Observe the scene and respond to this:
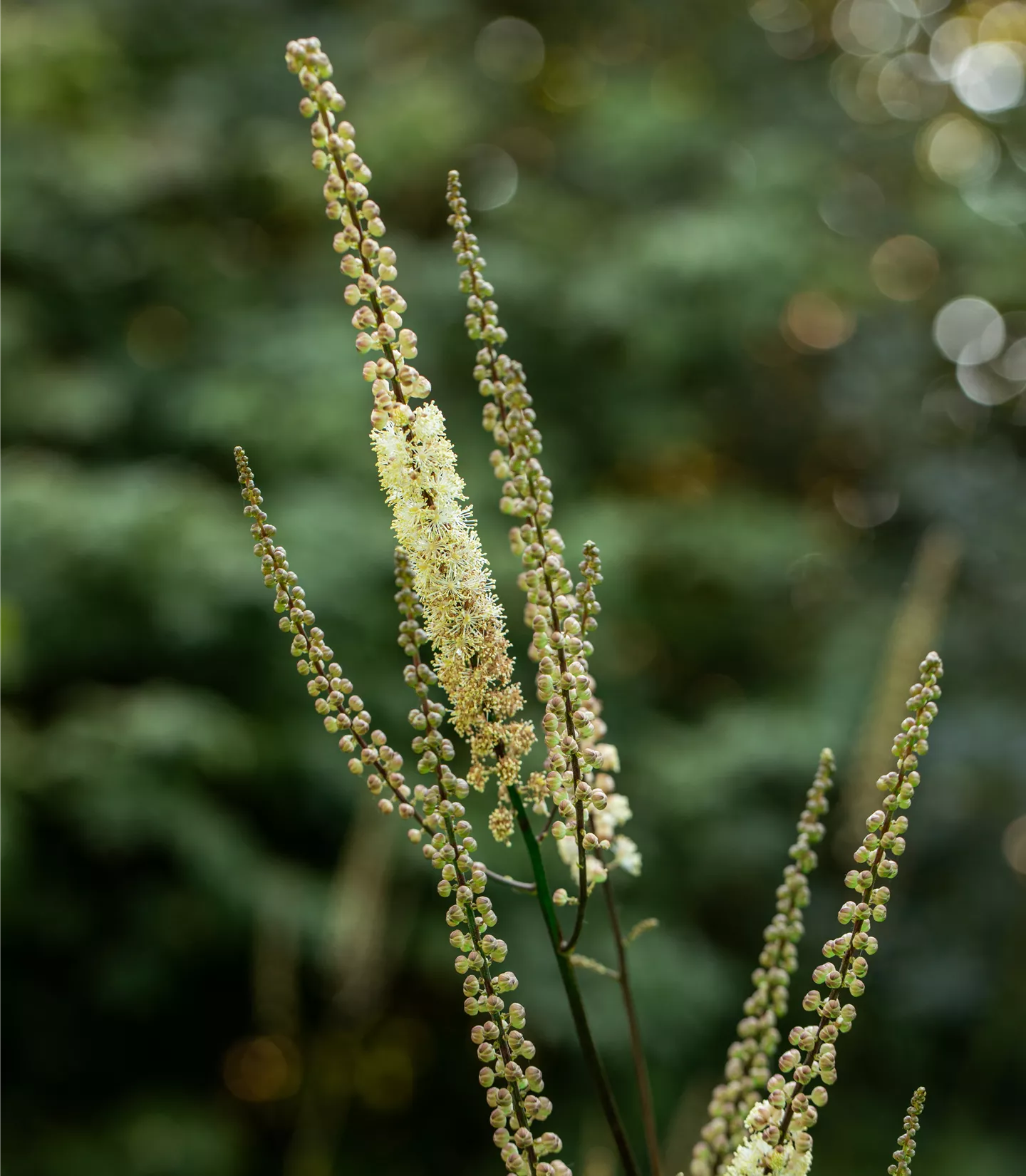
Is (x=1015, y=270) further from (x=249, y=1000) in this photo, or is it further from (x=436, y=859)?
(x=436, y=859)

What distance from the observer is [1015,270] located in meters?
5.31

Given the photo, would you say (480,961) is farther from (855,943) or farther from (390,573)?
(390,573)

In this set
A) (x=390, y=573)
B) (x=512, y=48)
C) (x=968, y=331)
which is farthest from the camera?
(x=512, y=48)

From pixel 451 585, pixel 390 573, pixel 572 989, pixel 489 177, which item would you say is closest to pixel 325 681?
pixel 451 585

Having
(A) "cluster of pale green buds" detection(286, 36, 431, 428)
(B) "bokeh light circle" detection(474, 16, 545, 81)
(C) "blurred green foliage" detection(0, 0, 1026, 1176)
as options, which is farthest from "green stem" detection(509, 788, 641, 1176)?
(B) "bokeh light circle" detection(474, 16, 545, 81)

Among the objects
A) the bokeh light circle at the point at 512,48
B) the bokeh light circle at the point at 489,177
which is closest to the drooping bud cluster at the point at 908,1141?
the bokeh light circle at the point at 489,177

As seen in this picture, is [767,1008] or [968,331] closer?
[767,1008]

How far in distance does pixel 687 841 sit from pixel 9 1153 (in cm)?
288

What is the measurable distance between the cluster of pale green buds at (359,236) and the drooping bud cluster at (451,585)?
3 cm

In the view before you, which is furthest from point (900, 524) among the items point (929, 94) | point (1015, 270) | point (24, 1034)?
point (24, 1034)

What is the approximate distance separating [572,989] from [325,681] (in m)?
0.24

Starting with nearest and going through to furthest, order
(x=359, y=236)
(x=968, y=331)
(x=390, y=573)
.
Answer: (x=359, y=236) < (x=390, y=573) < (x=968, y=331)

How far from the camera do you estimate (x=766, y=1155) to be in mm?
699

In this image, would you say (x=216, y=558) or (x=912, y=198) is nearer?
(x=216, y=558)
